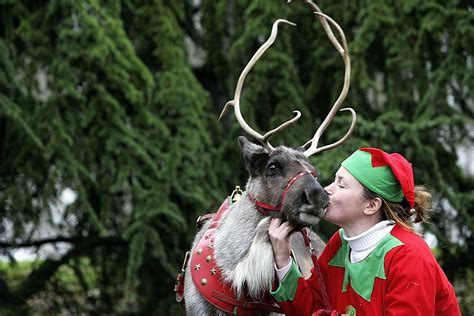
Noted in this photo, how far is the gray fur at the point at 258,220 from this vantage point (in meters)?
3.75

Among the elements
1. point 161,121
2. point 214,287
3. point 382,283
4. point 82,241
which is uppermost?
point 382,283

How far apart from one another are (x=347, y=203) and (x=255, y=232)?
0.63 m

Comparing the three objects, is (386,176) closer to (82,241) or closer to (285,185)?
(285,185)

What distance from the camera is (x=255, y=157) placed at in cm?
419

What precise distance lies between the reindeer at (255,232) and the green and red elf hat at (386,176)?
0.63 ft

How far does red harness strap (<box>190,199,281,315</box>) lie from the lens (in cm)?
415

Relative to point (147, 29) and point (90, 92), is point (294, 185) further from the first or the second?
point (147, 29)

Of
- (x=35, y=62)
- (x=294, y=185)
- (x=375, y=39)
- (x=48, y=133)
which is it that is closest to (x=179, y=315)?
(x=48, y=133)

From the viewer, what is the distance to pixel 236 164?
26.5 feet

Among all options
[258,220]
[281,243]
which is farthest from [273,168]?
[281,243]

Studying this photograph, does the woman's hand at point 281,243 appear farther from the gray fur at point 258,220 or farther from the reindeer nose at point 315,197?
the reindeer nose at point 315,197

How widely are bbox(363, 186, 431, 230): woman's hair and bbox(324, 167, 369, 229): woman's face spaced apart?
0.12ft

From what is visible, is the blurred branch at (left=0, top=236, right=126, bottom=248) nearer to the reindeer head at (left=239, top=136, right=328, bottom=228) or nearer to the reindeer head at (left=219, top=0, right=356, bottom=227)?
the reindeer head at (left=219, top=0, right=356, bottom=227)

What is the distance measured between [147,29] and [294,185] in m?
4.33
